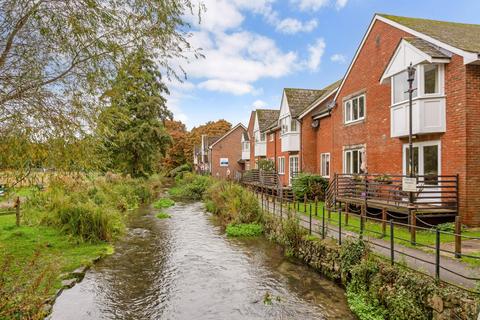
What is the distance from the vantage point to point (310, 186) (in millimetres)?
22297

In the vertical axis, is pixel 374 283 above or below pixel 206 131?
below

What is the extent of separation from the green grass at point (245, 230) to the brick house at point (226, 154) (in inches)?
1484

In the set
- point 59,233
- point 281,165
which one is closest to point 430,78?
point 59,233

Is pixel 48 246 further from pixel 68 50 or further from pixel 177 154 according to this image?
pixel 177 154

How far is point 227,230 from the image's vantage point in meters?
16.6

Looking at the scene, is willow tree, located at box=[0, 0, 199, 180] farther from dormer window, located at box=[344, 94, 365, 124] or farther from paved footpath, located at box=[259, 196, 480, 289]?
dormer window, located at box=[344, 94, 365, 124]

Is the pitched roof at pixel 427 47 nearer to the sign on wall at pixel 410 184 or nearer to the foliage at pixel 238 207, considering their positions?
the sign on wall at pixel 410 184

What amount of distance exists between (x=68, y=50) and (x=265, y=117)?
33.5 meters

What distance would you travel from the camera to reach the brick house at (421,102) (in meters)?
11.5

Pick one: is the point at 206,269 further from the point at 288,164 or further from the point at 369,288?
the point at 288,164

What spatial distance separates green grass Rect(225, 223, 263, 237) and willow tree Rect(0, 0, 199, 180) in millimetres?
10779


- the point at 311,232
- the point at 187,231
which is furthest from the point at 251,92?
the point at 311,232

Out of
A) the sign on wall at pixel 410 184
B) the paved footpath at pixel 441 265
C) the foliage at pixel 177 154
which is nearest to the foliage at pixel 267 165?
the sign on wall at pixel 410 184

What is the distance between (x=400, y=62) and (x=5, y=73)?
14175 millimetres
